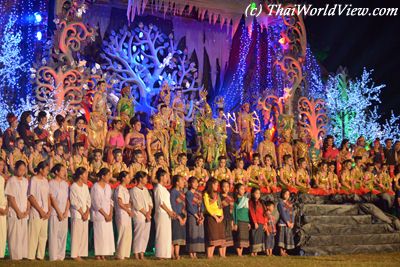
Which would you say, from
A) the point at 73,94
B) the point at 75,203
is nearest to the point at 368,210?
the point at 75,203

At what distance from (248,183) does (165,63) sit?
734 cm

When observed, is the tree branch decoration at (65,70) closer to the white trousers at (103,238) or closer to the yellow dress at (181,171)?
the yellow dress at (181,171)

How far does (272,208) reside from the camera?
11.1 meters

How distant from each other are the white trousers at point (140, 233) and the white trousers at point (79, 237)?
77 cm

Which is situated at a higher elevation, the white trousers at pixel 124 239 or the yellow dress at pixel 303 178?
the yellow dress at pixel 303 178

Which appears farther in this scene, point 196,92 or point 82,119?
point 196,92

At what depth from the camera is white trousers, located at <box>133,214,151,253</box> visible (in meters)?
9.86

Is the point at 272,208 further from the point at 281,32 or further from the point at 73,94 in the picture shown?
the point at 281,32

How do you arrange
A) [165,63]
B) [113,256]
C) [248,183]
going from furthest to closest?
[165,63] → [248,183] → [113,256]

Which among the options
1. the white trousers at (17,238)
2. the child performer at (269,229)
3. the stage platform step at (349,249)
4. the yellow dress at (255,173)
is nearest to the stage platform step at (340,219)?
the stage platform step at (349,249)

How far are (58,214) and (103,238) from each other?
0.77 metres

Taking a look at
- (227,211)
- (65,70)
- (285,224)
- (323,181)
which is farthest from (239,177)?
(65,70)

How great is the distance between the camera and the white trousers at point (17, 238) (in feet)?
29.9

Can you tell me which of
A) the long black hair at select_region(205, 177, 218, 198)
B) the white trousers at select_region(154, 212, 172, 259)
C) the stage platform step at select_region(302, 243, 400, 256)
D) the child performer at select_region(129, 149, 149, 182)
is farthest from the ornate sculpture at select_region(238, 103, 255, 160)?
the white trousers at select_region(154, 212, 172, 259)
